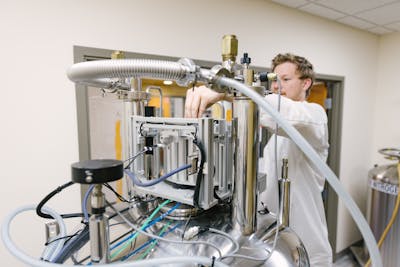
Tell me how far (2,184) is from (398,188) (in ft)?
8.63

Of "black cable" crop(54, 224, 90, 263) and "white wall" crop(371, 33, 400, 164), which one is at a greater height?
"white wall" crop(371, 33, 400, 164)

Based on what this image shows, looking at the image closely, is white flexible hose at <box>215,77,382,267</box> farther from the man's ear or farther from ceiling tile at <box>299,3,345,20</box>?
ceiling tile at <box>299,3,345,20</box>

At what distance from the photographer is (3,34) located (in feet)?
3.38

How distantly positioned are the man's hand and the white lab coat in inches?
13.2

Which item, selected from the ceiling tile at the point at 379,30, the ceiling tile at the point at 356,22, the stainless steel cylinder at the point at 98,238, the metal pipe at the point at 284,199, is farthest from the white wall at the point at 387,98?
the stainless steel cylinder at the point at 98,238

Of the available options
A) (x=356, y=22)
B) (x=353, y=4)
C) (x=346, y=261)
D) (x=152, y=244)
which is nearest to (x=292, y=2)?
(x=353, y=4)

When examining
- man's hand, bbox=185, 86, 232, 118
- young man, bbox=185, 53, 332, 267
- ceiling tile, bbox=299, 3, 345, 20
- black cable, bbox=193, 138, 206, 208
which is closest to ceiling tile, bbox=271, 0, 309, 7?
ceiling tile, bbox=299, 3, 345, 20

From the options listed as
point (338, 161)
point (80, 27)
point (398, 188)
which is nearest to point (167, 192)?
point (80, 27)

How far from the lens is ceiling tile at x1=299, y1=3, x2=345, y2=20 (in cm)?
179

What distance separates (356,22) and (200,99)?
7.40 feet

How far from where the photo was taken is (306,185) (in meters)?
1.05

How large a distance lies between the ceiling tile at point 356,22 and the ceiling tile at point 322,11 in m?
0.09

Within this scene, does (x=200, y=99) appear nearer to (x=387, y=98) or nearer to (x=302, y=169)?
(x=302, y=169)

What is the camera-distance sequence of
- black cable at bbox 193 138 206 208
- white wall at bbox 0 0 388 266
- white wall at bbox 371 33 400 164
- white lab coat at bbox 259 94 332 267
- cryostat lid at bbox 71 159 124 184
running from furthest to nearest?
white wall at bbox 371 33 400 164 → white wall at bbox 0 0 388 266 → white lab coat at bbox 259 94 332 267 → black cable at bbox 193 138 206 208 → cryostat lid at bbox 71 159 124 184
